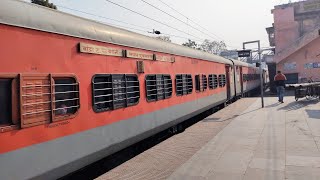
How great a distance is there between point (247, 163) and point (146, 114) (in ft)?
8.48

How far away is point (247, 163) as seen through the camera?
660cm

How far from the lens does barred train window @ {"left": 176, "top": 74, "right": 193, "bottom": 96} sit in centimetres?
1052

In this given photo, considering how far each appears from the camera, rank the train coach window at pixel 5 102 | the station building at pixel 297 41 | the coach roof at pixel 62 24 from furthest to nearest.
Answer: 1. the station building at pixel 297 41
2. the coach roof at pixel 62 24
3. the train coach window at pixel 5 102

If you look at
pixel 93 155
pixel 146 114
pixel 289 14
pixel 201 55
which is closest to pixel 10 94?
pixel 93 155

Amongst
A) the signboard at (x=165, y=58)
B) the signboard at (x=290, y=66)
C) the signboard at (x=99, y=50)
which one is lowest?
the signboard at (x=99, y=50)

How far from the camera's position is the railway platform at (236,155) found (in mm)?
6047

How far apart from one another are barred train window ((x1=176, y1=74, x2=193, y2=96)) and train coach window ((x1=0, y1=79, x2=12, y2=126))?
6.63m

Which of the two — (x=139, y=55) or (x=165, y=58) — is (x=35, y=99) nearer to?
(x=139, y=55)

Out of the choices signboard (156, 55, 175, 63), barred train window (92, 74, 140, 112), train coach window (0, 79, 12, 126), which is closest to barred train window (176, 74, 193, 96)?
signboard (156, 55, 175, 63)

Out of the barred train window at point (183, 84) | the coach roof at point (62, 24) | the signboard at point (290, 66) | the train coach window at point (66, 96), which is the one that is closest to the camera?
the coach roof at point (62, 24)

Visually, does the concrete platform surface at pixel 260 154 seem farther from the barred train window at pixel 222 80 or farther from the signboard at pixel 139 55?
the barred train window at pixel 222 80

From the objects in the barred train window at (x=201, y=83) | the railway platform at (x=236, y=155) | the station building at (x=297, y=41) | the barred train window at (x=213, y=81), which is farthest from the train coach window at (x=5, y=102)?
the station building at (x=297, y=41)

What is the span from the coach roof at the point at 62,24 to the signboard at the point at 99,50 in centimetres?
14

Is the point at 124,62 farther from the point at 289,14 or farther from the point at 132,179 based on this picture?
the point at 289,14
